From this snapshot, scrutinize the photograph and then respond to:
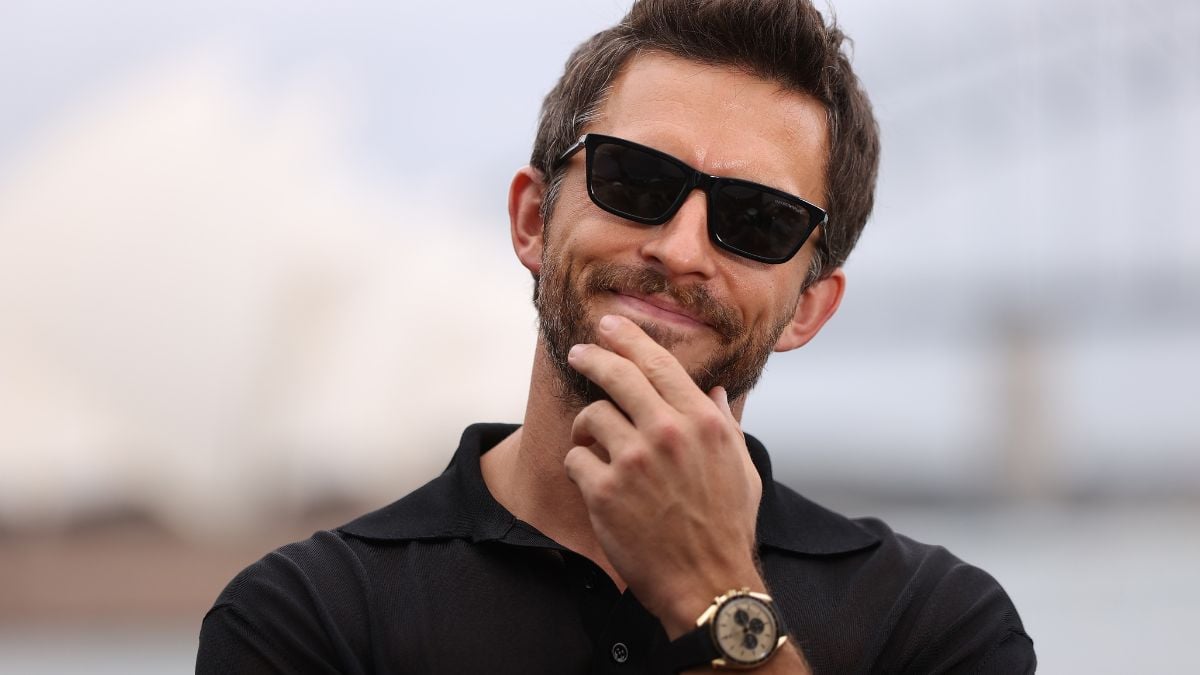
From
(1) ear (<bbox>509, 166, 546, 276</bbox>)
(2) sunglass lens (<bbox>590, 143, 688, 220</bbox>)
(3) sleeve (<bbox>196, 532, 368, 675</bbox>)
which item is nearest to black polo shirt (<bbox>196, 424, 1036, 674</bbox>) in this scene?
(3) sleeve (<bbox>196, 532, 368, 675</bbox>)

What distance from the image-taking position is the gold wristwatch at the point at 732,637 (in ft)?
7.39

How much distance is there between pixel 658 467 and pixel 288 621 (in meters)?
0.84

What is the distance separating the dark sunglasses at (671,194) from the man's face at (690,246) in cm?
3

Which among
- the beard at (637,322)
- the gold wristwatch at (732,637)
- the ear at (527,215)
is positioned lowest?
the gold wristwatch at (732,637)

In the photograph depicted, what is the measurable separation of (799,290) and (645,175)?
0.57 m

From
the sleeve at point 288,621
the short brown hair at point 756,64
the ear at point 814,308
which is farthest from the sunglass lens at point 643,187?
the sleeve at point 288,621

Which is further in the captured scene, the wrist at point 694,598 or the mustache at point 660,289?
the mustache at point 660,289

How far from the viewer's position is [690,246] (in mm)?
2721

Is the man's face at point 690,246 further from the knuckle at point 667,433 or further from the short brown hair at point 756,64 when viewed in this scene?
the knuckle at point 667,433

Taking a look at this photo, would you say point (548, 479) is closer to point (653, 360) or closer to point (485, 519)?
point (485, 519)

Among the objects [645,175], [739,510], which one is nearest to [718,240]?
[645,175]

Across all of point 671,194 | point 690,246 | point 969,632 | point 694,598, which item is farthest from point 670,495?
point 969,632

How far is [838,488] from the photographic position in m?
23.1

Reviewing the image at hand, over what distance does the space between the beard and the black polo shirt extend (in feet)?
1.09
